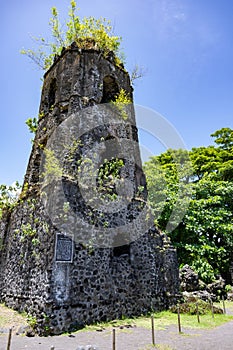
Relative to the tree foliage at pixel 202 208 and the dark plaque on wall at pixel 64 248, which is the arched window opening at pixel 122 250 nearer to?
the dark plaque on wall at pixel 64 248

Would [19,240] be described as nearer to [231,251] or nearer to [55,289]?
[55,289]

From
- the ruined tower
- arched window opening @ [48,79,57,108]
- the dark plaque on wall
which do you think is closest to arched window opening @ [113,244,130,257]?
the ruined tower

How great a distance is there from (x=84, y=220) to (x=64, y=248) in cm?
136

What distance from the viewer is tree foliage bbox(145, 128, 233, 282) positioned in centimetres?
1634

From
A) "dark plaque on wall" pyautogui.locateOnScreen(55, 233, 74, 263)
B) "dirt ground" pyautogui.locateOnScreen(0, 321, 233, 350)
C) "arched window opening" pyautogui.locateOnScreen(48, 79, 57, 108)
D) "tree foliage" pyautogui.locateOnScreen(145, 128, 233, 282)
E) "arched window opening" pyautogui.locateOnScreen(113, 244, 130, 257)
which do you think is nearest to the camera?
"dirt ground" pyautogui.locateOnScreen(0, 321, 233, 350)

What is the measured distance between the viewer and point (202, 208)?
58.5ft

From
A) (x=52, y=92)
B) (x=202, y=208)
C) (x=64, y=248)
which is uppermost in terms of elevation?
(x=52, y=92)

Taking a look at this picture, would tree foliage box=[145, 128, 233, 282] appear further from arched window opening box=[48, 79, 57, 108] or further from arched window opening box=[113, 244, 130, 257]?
arched window opening box=[48, 79, 57, 108]

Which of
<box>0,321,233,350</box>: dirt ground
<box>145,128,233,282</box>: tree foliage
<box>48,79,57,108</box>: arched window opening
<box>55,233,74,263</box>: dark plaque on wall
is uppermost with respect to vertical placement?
<box>48,79,57,108</box>: arched window opening

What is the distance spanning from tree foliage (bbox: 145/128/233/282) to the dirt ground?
7945mm

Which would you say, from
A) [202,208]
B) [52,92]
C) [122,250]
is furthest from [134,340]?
[52,92]

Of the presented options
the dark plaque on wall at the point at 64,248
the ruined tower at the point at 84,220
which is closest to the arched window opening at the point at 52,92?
the ruined tower at the point at 84,220

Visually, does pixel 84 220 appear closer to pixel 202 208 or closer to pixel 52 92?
pixel 52 92

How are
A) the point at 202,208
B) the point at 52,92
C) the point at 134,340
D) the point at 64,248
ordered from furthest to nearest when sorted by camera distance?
the point at 202,208
the point at 52,92
the point at 64,248
the point at 134,340
